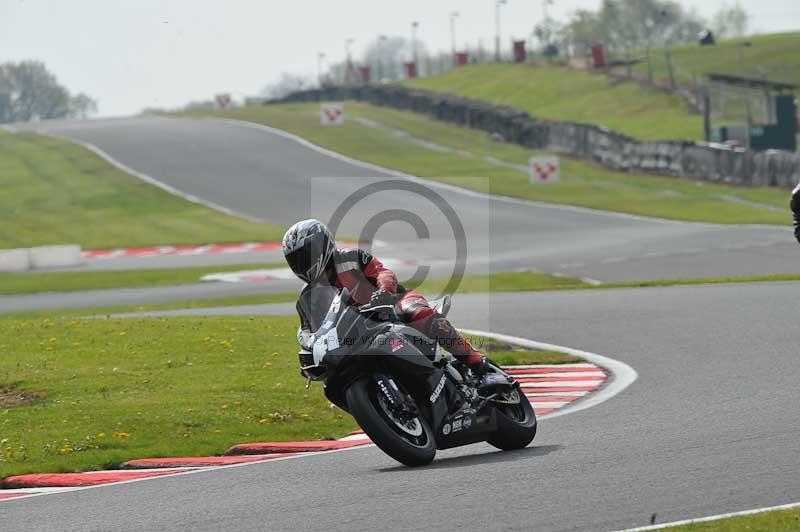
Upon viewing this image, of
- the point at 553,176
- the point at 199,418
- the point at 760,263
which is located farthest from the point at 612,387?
the point at 553,176

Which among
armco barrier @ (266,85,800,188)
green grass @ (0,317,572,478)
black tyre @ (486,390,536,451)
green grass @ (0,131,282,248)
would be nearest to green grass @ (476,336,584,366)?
green grass @ (0,317,572,478)

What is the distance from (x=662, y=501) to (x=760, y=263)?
64.2 ft

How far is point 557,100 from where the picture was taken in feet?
228

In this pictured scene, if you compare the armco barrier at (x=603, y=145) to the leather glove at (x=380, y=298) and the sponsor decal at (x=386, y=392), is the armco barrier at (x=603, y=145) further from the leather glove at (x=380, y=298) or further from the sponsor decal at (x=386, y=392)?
the sponsor decal at (x=386, y=392)

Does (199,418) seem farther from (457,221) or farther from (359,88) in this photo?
(359,88)

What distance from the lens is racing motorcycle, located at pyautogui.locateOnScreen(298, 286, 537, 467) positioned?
8.43m

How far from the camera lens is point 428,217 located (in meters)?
40.8

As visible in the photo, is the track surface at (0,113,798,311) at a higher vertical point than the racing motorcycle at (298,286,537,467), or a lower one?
lower

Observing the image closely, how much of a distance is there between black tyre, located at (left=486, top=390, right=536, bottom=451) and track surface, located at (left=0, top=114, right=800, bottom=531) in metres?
0.12

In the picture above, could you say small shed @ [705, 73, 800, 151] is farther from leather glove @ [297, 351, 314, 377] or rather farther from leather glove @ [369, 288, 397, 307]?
leather glove @ [297, 351, 314, 377]

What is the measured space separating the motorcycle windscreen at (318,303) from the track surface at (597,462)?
3.17ft

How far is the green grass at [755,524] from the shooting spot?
6.25m

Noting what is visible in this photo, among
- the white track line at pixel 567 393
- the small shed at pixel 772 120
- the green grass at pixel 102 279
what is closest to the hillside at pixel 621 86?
the small shed at pixel 772 120

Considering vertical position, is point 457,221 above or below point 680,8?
below
